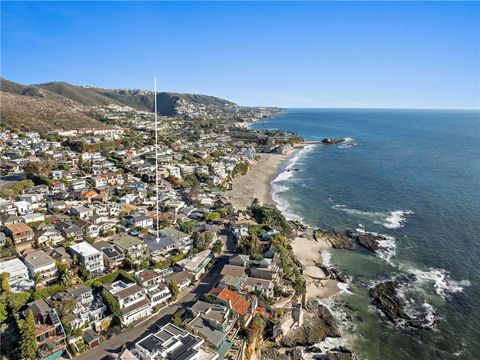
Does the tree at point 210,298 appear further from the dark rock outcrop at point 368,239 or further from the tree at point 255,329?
the dark rock outcrop at point 368,239

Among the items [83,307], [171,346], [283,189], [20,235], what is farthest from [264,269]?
[283,189]

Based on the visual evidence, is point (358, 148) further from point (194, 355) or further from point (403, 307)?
point (194, 355)

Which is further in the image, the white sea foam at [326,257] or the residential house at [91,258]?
the white sea foam at [326,257]

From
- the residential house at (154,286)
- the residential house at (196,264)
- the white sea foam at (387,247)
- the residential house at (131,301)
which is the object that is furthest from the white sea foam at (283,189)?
the residential house at (131,301)

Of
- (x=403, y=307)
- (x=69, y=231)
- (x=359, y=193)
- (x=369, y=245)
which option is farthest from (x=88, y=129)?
(x=403, y=307)

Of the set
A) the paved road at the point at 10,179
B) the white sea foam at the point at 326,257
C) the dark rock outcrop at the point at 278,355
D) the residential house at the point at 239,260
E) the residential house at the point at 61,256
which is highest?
the paved road at the point at 10,179

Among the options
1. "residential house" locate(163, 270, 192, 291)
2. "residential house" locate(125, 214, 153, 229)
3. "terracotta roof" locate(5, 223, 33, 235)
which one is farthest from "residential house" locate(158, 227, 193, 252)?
"terracotta roof" locate(5, 223, 33, 235)

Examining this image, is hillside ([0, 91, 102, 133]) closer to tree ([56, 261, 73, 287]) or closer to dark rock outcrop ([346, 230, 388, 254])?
tree ([56, 261, 73, 287])
